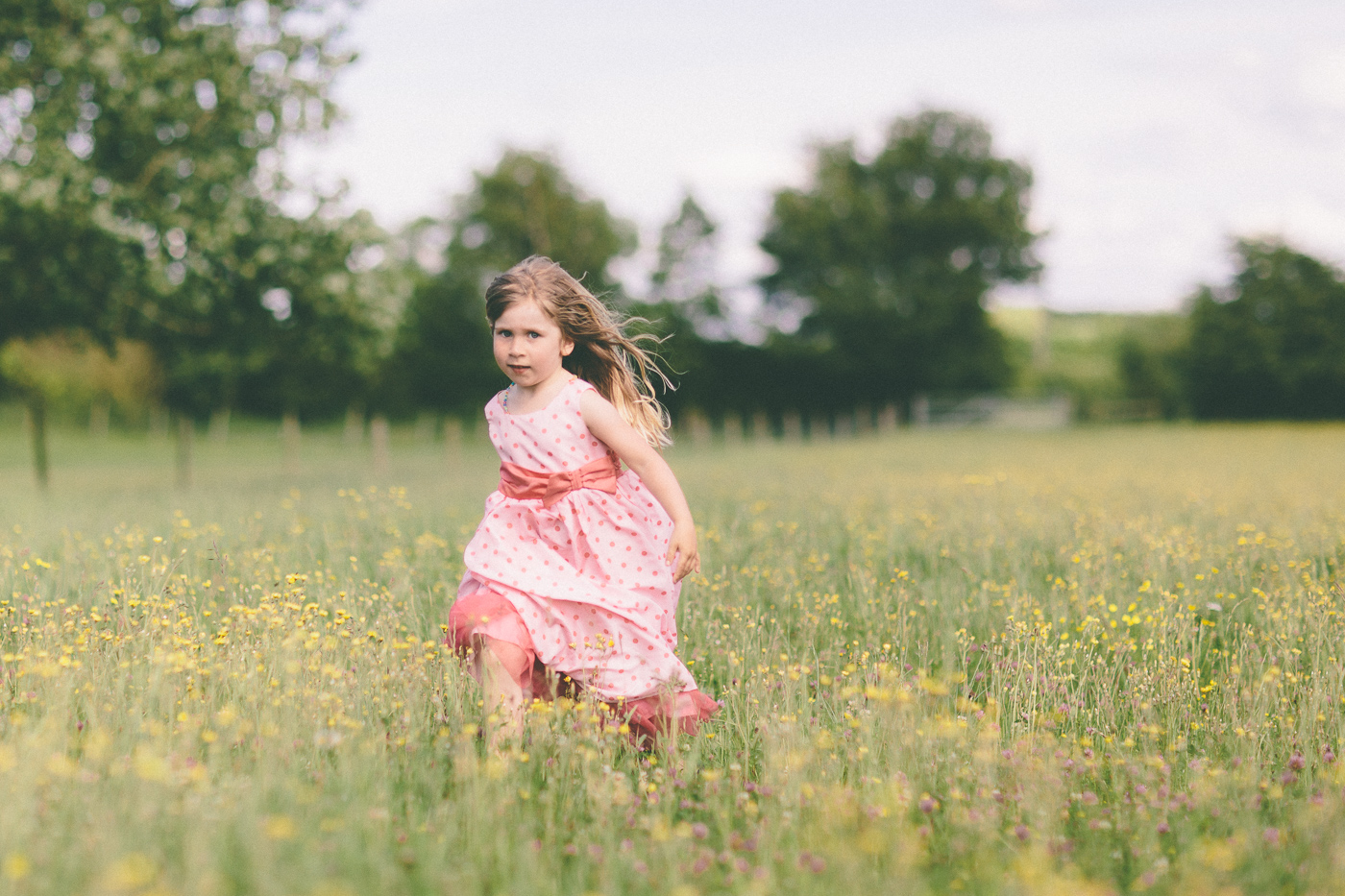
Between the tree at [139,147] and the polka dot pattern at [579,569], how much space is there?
9876 mm

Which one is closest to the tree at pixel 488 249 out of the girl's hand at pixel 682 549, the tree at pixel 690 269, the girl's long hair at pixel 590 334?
the tree at pixel 690 269

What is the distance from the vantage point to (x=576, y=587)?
3740 mm

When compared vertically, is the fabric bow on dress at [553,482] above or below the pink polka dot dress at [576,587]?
above

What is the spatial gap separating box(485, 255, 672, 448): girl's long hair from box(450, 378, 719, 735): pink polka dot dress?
31 cm

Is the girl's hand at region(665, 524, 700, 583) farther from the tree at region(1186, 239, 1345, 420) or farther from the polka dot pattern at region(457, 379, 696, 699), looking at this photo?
the tree at region(1186, 239, 1345, 420)

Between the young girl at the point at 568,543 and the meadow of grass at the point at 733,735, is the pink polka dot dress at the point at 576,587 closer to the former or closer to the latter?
the young girl at the point at 568,543

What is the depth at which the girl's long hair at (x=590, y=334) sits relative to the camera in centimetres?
403

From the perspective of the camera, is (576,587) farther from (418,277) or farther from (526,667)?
(418,277)

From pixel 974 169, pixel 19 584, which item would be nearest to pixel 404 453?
pixel 974 169

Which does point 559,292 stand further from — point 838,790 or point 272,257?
point 272,257

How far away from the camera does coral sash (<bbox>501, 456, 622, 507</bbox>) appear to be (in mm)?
3914

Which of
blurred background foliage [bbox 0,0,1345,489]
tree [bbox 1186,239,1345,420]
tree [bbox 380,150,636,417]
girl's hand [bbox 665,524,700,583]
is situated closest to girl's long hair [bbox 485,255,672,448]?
girl's hand [bbox 665,524,700,583]

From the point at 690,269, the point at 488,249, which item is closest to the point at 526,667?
the point at 488,249

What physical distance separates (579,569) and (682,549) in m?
0.42
